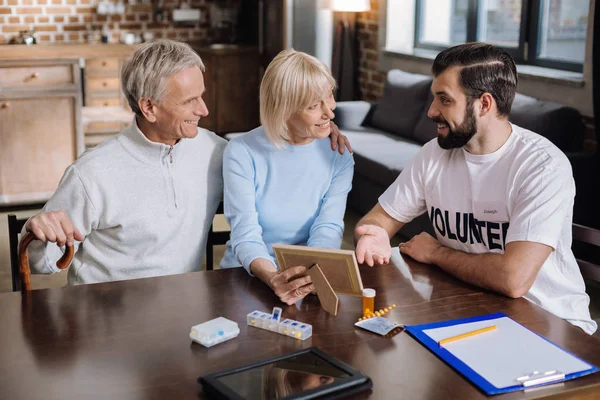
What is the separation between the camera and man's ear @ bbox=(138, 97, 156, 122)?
6.76 feet

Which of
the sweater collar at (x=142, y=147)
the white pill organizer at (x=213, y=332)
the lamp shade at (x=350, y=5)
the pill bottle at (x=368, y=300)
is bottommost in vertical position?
the white pill organizer at (x=213, y=332)

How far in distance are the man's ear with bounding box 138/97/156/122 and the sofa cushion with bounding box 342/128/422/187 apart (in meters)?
2.32

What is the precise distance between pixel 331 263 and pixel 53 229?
26.4 inches

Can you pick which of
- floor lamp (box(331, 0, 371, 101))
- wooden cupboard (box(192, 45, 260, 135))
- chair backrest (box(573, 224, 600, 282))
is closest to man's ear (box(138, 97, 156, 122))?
chair backrest (box(573, 224, 600, 282))

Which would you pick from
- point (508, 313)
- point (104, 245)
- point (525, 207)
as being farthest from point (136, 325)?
point (525, 207)

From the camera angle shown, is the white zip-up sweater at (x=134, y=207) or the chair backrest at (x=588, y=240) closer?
the chair backrest at (x=588, y=240)

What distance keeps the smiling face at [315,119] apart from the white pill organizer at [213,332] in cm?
75

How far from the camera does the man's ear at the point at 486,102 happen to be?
1.94m

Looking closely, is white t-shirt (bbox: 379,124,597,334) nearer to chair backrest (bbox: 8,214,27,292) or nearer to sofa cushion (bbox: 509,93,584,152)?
chair backrest (bbox: 8,214,27,292)

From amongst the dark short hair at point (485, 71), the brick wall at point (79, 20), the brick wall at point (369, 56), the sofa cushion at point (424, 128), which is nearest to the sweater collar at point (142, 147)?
the dark short hair at point (485, 71)

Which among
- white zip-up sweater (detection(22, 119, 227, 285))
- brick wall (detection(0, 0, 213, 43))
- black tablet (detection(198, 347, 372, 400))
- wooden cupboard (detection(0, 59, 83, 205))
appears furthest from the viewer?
brick wall (detection(0, 0, 213, 43))

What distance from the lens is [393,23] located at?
5.86m

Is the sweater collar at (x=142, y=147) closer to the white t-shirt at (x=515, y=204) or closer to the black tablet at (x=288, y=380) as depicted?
the white t-shirt at (x=515, y=204)

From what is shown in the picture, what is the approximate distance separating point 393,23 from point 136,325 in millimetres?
4759
